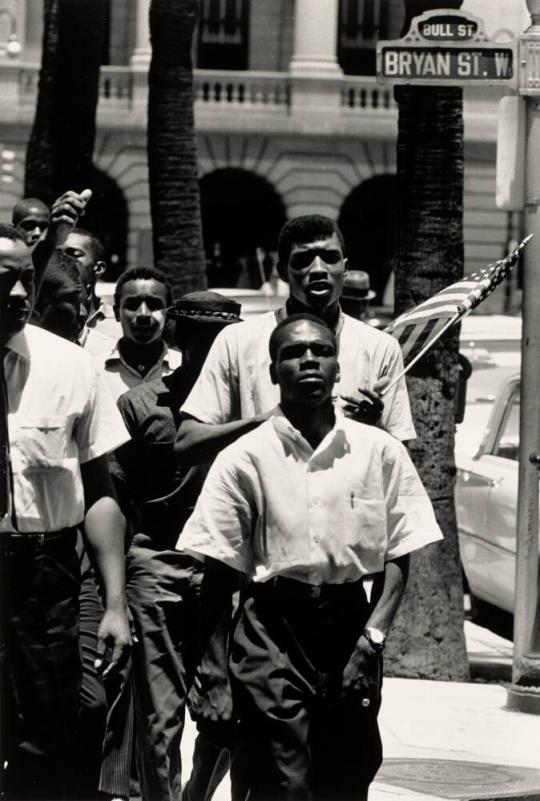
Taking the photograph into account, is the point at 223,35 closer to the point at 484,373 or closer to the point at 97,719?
the point at 484,373

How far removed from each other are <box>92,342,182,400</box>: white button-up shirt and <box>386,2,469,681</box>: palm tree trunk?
3.02 meters

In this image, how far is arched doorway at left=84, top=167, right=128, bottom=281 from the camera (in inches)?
1532

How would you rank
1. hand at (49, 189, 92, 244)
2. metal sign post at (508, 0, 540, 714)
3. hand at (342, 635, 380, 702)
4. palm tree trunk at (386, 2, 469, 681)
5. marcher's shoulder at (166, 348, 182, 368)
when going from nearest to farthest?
1. hand at (342, 635, 380, 702)
2. hand at (49, 189, 92, 244)
3. marcher's shoulder at (166, 348, 182, 368)
4. metal sign post at (508, 0, 540, 714)
5. palm tree trunk at (386, 2, 469, 681)

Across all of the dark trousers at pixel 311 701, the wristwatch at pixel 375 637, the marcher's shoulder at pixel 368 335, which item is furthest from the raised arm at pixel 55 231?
the wristwatch at pixel 375 637

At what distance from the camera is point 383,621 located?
5043 mm

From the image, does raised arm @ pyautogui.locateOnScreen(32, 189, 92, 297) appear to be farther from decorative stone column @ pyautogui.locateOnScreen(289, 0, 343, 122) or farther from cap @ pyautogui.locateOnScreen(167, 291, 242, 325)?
decorative stone column @ pyautogui.locateOnScreen(289, 0, 343, 122)

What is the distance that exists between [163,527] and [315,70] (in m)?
34.0

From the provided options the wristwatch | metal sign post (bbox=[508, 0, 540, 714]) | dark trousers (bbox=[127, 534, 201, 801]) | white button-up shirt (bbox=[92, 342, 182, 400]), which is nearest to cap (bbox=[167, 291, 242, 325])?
white button-up shirt (bbox=[92, 342, 182, 400])

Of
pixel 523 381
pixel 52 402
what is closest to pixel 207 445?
pixel 52 402

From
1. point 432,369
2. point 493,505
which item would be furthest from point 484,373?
point 432,369

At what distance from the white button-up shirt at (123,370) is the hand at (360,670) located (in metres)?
2.27

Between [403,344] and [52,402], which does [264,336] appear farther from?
[403,344]

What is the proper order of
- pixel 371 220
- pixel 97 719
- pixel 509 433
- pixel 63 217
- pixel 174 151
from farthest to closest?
pixel 371 220 < pixel 174 151 < pixel 509 433 < pixel 63 217 < pixel 97 719

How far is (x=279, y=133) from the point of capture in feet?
132
